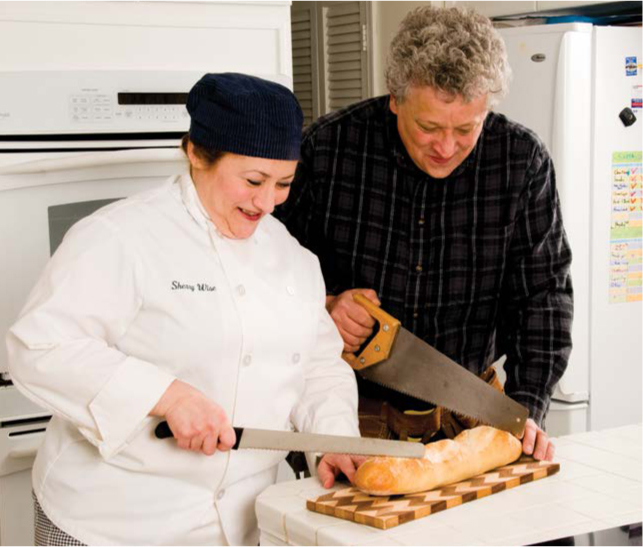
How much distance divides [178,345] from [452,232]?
646 millimetres

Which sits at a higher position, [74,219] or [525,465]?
[74,219]

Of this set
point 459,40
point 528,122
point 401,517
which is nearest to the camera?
point 401,517

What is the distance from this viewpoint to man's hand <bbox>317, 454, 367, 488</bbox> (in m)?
1.53

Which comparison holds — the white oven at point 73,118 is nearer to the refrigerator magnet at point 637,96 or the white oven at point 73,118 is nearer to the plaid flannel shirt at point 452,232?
the plaid flannel shirt at point 452,232

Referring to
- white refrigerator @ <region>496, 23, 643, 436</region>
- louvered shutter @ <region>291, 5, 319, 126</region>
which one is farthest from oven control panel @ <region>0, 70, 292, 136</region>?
louvered shutter @ <region>291, 5, 319, 126</region>

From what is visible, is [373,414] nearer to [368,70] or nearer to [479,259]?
[479,259]

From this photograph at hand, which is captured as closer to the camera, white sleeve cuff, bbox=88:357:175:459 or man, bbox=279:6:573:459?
white sleeve cuff, bbox=88:357:175:459

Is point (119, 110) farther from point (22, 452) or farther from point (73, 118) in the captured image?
point (22, 452)

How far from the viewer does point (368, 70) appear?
361 centimetres

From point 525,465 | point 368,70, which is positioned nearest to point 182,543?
point 525,465

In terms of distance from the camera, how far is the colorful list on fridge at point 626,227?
10.1ft

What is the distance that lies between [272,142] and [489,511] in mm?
605

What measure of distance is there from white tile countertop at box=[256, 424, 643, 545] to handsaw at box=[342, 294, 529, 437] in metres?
0.21

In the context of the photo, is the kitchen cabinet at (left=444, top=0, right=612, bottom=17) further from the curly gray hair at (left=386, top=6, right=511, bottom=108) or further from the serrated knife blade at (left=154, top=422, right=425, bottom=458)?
the serrated knife blade at (left=154, top=422, right=425, bottom=458)
